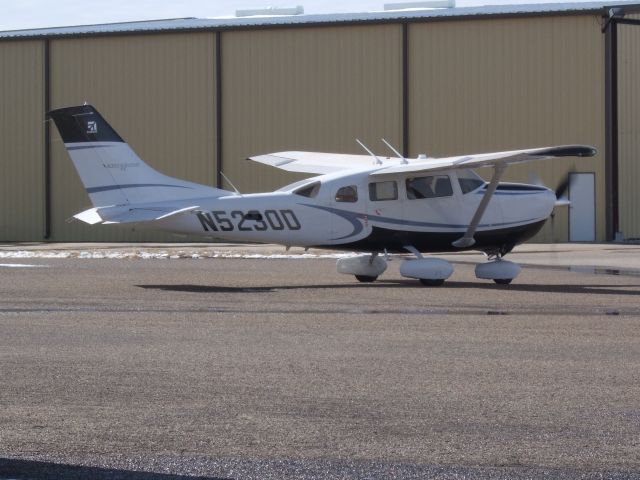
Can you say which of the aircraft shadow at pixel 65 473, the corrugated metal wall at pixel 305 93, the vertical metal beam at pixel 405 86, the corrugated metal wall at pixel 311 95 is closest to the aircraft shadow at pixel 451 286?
the aircraft shadow at pixel 65 473

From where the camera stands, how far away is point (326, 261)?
1046 inches

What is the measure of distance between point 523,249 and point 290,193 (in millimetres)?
14562

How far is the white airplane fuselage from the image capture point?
19125 mm

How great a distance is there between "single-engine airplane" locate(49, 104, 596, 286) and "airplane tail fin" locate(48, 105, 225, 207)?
0.02 m

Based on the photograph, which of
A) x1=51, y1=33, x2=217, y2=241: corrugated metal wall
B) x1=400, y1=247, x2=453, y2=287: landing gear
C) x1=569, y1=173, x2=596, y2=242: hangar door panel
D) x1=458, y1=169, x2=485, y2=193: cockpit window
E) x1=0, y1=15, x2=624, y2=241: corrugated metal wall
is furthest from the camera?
x1=51, y1=33, x2=217, y2=241: corrugated metal wall

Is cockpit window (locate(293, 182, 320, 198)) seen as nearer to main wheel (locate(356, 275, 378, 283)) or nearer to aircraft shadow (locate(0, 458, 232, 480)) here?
main wheel (locate(356, 275, 378, 283))

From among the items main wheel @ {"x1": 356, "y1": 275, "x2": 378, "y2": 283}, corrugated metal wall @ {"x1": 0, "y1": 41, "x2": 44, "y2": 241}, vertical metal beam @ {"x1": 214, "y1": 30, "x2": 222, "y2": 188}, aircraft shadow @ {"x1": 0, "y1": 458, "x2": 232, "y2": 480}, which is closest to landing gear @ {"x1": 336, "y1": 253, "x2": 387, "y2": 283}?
main wheel @ {"x1": 356, "y1": 275, "x2": 378, "y2": 283}

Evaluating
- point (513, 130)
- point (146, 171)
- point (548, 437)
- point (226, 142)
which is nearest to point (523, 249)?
point (513, 130)

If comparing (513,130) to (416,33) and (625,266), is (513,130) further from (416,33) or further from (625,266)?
(625,266)

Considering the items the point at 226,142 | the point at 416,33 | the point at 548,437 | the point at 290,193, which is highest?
the point at 416,33

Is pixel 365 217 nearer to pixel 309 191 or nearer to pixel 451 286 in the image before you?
pixel 309 191

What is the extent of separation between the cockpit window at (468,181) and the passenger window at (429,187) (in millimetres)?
246

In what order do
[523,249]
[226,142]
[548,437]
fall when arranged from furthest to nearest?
[226,142] < [523,249] < [548,437]

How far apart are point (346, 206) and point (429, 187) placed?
5.06 feet
